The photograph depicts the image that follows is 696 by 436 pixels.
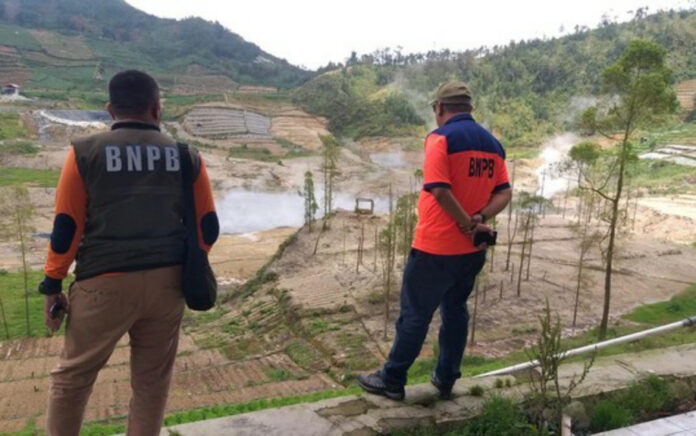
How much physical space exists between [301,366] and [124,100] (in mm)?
11068

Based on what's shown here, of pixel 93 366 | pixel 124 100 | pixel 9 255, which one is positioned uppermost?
pixel 124 100

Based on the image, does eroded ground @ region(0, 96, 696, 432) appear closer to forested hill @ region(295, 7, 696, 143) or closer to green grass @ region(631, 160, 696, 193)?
green grass @ region(631, 160, 696, 193)

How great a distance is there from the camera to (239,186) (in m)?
40.7

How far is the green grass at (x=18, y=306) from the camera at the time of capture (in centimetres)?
1523

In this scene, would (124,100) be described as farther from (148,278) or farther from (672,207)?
(672,207)

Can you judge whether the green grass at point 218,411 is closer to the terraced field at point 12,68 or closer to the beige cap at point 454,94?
the beige cap at point 454,94

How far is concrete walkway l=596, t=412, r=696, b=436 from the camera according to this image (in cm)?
287

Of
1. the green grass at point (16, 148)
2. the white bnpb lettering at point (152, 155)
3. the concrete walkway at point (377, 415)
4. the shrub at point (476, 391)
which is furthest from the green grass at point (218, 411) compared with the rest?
the green grass at point (16, 148)

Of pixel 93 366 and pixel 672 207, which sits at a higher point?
pixel 93 366

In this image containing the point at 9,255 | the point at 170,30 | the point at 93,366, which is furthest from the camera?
the point at 170,30

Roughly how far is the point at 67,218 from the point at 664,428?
10.5 feet

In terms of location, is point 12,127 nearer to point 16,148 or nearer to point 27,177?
point 16,148

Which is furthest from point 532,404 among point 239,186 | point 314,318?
point 239,186

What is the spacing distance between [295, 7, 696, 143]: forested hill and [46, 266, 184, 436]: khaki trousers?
58.1m
